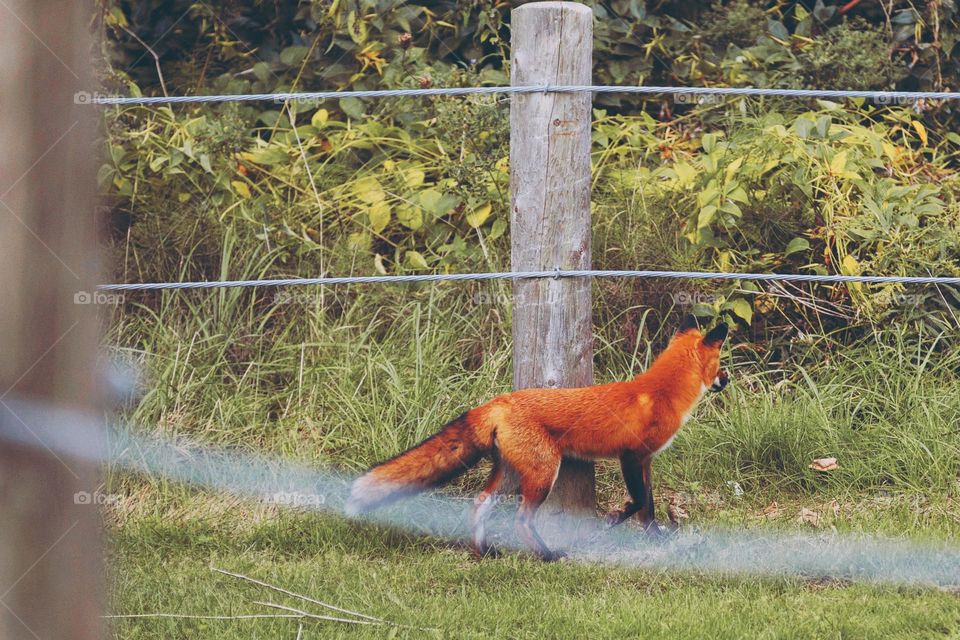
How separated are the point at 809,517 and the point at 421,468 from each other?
1.31 m

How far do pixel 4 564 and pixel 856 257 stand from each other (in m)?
3.99

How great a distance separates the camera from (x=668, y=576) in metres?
3.44

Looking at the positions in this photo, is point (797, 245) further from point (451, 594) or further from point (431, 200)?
point (451, 594)

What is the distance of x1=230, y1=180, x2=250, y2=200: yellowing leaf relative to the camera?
5352 millimetres

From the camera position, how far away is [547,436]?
3.51 m

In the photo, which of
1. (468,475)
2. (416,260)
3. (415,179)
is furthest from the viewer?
(415,179)

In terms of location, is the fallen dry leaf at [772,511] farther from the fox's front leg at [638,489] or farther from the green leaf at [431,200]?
the green leaf at [431,200]

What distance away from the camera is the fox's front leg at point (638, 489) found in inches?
140

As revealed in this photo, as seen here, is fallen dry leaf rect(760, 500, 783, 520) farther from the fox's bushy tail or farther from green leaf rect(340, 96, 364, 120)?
green leaf rect(340, 96, 364, 120)

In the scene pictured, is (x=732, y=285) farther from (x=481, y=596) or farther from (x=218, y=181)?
(x=218, y=181)

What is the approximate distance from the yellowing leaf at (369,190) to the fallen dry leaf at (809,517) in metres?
2.36

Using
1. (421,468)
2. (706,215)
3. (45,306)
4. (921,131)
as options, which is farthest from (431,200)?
(45,306)

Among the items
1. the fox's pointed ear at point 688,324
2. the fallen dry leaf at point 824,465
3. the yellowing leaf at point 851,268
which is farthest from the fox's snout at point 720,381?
the yellowing leaf at point 851,268

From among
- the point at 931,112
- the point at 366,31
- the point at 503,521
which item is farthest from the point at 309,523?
the point at 931,112
